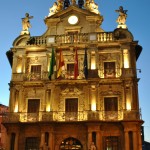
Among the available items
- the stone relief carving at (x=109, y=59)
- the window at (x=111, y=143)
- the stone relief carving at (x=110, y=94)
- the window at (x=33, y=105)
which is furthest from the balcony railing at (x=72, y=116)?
the stone relief carving at (x=109, y=59)

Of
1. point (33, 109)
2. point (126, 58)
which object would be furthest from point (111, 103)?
point (33, 109)

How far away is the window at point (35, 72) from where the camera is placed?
30.3 meters

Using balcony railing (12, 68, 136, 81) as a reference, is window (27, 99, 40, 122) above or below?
below

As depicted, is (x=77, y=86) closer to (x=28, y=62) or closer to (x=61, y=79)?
(x=61, y=79)

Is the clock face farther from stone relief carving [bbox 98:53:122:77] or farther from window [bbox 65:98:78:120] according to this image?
window [bbox 65:98:78:120]

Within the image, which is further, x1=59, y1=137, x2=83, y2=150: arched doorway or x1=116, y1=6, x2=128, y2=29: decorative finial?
x1=116, y1=6, x2=128, y2=29: decorative finial

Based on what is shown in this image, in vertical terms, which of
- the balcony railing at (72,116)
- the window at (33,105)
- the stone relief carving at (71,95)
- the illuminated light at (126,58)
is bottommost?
the balcony railing at (72,116)

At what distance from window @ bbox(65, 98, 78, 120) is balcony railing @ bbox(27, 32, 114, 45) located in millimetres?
5705

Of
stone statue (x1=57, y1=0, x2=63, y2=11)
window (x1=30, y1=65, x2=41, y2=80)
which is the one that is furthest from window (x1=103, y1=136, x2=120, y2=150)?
stone statue (x1=57, y1=0, x2=63, y2=11)

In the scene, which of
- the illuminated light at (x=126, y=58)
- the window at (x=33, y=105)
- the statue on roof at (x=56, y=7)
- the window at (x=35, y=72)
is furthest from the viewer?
the statue on roof at (x=56, y=7)

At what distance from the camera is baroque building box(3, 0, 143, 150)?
1083 inches

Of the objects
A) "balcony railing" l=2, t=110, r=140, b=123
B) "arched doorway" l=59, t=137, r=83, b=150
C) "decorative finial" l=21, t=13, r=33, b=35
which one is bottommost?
"arched doorway" l=59, t=137, r=83, b=150

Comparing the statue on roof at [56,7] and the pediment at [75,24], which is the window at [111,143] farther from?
the statue on roof at [56,7]

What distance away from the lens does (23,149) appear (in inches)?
1110
